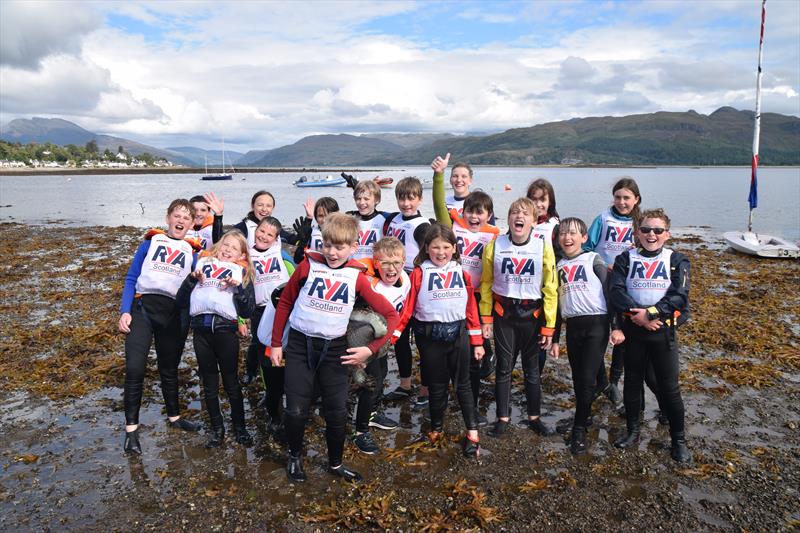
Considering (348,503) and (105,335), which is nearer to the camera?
(348,503)

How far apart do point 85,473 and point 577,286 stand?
5.13 m

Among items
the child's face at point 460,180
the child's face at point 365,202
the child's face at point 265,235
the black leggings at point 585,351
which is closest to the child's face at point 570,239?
the black leggings at point 585,351

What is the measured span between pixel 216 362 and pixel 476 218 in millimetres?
3194

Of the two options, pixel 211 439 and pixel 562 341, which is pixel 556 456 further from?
pixel 562 341

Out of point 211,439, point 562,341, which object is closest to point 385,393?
point 211,439

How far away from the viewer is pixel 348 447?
518cm

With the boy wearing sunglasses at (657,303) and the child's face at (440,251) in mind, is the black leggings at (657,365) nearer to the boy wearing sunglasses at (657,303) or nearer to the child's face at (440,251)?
the boy wearing sunglasses at (657,303)

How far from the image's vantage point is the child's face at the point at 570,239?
511cm

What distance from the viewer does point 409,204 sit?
229 inches

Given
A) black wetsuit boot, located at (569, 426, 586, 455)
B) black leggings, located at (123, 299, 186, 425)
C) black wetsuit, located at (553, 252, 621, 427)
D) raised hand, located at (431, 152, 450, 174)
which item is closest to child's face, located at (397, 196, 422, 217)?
raised hand, located at (431, 152, 450, 174)

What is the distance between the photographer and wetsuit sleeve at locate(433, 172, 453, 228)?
5.94m

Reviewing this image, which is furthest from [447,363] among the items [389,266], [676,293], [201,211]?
[201,211]

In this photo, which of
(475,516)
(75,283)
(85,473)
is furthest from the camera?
(75,283)

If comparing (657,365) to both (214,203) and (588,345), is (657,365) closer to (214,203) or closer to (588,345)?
(588,345)
